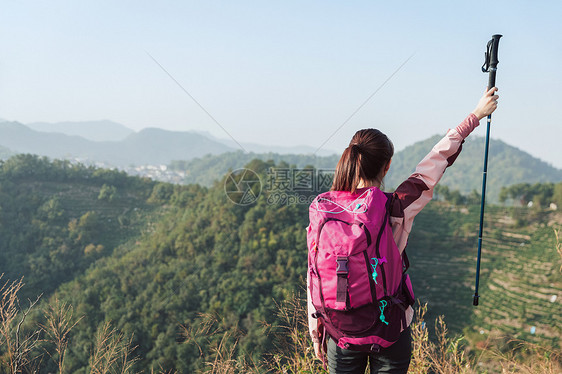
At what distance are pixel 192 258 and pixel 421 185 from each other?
18162 millimetres

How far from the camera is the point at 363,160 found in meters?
1.21

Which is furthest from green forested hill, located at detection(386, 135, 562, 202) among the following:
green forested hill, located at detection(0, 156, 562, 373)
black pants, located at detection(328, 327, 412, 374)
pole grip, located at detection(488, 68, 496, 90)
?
black pants, located at detection(328, 327, 412, 374)

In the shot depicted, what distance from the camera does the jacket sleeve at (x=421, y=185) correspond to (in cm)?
117

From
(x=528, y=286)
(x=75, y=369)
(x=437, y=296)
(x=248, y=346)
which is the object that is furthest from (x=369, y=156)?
(x=528, y=286)

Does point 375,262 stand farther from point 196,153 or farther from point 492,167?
point 492,167

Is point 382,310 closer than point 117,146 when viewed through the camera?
Yes

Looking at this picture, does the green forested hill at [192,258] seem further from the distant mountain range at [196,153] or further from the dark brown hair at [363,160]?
the dark brown hair at [363,160]

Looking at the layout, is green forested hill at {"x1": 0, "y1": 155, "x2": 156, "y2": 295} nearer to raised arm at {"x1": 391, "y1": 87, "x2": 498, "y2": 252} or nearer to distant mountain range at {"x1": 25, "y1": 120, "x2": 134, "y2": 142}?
raised arm at {"x1": 391, "y1": 87, "x2": 498, "y2": 252}

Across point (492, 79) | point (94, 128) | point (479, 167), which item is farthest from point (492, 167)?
point (492, 79)

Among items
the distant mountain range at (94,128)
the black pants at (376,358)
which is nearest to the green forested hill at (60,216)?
the black pants at (376,358)

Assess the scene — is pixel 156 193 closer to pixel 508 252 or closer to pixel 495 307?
pixel 495 307

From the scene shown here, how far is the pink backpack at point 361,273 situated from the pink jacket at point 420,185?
0.04 meters

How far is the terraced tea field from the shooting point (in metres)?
19.4

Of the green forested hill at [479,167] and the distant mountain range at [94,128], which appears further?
the distant mountain range at [94,128]
